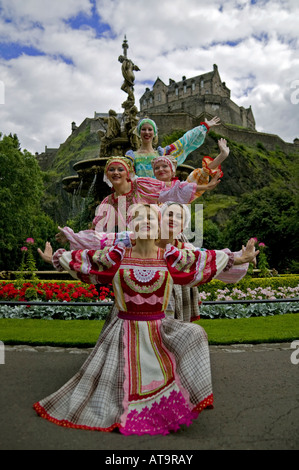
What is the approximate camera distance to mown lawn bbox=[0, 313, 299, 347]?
6969 millimetres

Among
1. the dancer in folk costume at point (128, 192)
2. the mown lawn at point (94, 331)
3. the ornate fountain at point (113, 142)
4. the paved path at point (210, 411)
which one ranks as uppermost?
the ornate fountain at point (113, 142)

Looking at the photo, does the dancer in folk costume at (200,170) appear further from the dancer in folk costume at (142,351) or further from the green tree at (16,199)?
the green tree at (16,199)

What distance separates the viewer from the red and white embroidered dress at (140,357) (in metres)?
3.43

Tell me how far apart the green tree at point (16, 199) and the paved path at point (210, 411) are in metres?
24.0

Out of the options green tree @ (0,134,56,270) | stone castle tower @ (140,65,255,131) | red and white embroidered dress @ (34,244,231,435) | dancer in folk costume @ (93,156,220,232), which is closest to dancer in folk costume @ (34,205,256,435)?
red and white embroidered dress @ (34,244,231,435)

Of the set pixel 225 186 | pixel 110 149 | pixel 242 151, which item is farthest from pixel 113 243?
pixel 242 151

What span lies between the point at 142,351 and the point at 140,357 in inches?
2.4

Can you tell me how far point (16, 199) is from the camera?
30609mm

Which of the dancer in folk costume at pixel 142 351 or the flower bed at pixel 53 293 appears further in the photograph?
the flower bed at pixel 53 293

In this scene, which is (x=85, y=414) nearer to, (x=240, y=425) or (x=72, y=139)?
(x=240, y=425)

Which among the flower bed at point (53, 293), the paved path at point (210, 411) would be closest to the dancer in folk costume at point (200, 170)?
the paved path at point (210, 411)

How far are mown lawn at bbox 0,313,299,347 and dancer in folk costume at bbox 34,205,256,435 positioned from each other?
300cm

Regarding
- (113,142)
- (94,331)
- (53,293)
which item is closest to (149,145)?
(94,331)

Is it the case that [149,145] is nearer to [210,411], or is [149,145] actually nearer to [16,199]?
[210,411]
